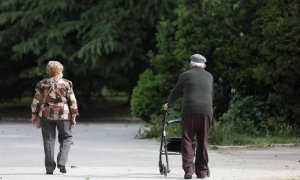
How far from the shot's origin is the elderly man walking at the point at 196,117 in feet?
37.8

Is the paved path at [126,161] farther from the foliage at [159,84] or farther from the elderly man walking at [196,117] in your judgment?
the foliage at [159,84]

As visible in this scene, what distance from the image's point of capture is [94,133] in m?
23.5

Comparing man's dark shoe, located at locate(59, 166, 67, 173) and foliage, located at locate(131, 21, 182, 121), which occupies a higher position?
foliage, located at locate(131, 21, 182, 121)

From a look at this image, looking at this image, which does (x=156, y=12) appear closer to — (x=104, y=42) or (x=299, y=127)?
(x=104, y=42)

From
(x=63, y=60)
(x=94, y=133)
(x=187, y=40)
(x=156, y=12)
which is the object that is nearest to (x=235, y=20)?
(x=187, y=40)

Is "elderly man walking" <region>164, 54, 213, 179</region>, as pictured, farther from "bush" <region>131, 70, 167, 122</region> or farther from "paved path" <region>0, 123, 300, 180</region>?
"bush" <region>131, 70, 167, 122</region>

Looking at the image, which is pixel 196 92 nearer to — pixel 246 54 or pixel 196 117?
pixel 196 117

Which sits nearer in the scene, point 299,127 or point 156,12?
point 299,127

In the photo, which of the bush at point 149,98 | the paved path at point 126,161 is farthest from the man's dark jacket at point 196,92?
the bush at point 149,98

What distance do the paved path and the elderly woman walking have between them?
Answer: 0.34 m

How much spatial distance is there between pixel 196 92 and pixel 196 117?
1.19 feet

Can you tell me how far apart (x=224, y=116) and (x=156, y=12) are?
9.41 meters

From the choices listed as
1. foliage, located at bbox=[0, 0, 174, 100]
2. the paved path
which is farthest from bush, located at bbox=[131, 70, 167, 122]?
foliage, located at bbox=[0, 0, 174, 100]

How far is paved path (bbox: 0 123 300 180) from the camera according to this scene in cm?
1224
